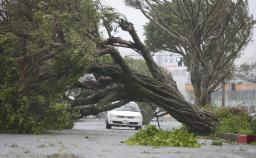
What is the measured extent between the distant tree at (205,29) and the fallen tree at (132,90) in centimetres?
780

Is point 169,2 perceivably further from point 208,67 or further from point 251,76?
point 251,76

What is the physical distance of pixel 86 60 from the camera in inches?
688

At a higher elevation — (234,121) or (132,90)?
(132,90)

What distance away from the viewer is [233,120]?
21562 millimetres

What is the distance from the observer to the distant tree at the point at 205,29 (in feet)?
93.5

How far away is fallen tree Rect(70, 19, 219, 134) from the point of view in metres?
19.3

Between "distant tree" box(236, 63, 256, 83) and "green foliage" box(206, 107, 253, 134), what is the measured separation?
1451 inches

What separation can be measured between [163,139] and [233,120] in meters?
7.52

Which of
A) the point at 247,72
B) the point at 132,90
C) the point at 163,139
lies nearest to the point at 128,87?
the point at 132,90

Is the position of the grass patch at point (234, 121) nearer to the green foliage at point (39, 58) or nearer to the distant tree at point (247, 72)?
the green foliage at point (39, 58)

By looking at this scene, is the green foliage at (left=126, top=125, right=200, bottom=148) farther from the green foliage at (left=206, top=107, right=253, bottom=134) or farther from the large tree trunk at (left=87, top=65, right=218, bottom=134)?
the green foliage at (left=206, top=107, right=253, bottom=134)

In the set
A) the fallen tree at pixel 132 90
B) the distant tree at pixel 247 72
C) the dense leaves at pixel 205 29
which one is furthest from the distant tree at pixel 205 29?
the distant tree at pixel 247 72

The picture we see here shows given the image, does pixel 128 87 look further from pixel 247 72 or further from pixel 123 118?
pixel 247 72

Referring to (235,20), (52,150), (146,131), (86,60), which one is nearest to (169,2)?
(235,20)
